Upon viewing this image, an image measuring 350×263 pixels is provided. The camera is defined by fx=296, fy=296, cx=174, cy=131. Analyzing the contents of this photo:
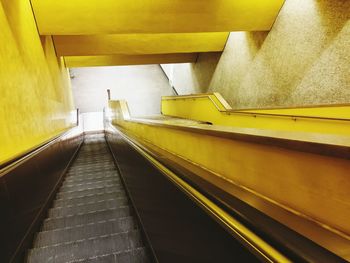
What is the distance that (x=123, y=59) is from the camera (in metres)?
11.3

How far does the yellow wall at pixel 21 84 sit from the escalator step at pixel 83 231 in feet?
2.32

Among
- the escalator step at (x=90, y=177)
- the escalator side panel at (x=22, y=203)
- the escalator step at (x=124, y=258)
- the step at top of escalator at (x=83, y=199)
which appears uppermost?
the escalator side panel at (x=22, y=203)

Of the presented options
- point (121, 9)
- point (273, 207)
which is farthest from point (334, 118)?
point (121, 9)

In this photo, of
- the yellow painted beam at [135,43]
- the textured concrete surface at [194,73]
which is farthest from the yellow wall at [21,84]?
the textured concrete surface at [194,73]

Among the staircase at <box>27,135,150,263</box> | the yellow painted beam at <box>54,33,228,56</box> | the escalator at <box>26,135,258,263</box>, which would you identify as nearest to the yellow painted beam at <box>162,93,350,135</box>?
the yellow painted beam at <box>54,33,228,56</box>

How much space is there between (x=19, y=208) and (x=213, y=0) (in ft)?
A: 19.3

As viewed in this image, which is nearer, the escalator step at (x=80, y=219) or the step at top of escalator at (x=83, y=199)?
the escalator step at (x=80, y=219)

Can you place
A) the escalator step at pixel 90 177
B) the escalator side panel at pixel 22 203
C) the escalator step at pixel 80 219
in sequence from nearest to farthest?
the escalator side panel at pixel 22 203
the escalator step at pixel 80 219
the escalator step at pixel 90 177

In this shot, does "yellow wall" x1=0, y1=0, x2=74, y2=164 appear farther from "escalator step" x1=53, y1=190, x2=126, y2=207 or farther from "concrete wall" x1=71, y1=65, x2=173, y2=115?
"concrete wall" x1=71, y1=65, x2=173, y2=115

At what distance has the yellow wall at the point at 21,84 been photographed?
126 inches

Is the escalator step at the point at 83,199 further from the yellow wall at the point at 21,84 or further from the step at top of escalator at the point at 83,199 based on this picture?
the yellow wall at the point at 21,84

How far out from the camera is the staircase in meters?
2.06

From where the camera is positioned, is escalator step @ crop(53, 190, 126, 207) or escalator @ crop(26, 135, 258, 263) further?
escalator step @ crop(53, 190, 126, 207)

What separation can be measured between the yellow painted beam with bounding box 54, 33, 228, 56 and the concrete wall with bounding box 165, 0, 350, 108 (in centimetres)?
66
